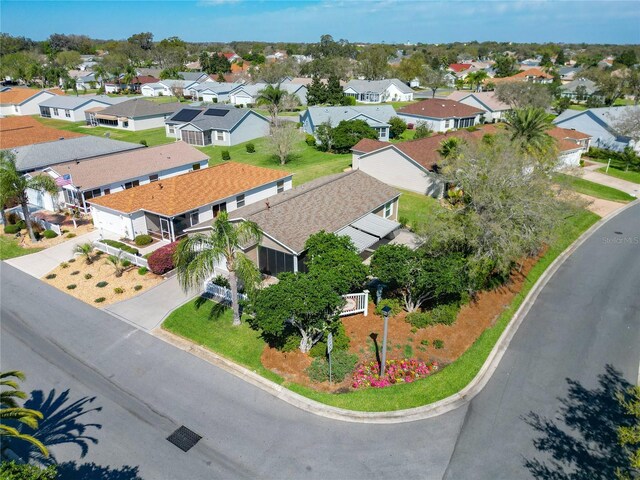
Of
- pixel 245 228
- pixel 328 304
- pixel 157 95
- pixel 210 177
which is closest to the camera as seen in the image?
pixel 328 304

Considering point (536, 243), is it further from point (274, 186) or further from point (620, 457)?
point (274, 186)

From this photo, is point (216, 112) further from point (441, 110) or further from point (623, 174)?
point (623, 174)

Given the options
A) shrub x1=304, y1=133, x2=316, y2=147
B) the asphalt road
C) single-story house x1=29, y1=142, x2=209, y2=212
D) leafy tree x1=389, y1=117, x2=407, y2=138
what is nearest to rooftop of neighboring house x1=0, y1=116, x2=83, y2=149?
single-story house x1=29, y1=142, x2=209, y2=212

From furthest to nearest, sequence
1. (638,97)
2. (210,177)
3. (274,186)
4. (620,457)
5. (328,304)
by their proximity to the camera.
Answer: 1. (638,97)
2. (274,186)
3. (210,177)
4. (328,304)
5. (620,457)

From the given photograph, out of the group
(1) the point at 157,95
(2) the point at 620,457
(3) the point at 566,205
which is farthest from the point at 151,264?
(1) the point at 157,95

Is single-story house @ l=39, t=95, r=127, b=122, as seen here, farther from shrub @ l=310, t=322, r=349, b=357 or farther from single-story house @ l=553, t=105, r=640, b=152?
shrub @ l=310, t=322, r=349, b=357

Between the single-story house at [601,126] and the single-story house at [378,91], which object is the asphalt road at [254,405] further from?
the single-story house at [378,91]
